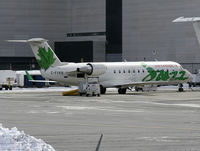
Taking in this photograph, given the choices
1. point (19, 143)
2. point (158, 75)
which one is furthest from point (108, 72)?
point (19, 143)

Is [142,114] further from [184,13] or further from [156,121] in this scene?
Result: [184,13]

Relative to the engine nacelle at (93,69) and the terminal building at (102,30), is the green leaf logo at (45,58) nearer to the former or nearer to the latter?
the engine nacelle at (93,69)

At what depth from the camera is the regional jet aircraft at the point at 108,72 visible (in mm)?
56469

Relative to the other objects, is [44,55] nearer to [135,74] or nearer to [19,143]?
[135,74]

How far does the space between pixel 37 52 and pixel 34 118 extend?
103 feet

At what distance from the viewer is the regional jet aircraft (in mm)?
56469

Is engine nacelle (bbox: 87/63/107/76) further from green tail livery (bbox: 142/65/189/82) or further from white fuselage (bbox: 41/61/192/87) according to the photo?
green tail livery (bbox: 142/65/189/82)

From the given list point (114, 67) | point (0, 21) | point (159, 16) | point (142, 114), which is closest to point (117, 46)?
point (159, 16)

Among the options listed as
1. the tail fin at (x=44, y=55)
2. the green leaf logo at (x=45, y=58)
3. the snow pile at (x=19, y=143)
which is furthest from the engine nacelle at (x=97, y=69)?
the snow pile at (x=19, y=143)

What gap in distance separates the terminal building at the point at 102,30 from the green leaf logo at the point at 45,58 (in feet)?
183

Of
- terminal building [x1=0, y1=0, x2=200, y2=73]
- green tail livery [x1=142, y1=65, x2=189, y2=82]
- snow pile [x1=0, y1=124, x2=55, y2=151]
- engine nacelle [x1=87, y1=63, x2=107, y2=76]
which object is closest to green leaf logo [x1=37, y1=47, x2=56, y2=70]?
engine nacelle [x1=87, y1=63, x2=107, y2=76]

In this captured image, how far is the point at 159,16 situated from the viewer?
373 feet

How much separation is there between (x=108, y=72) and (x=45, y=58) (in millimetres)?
6620

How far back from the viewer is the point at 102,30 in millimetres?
127250
